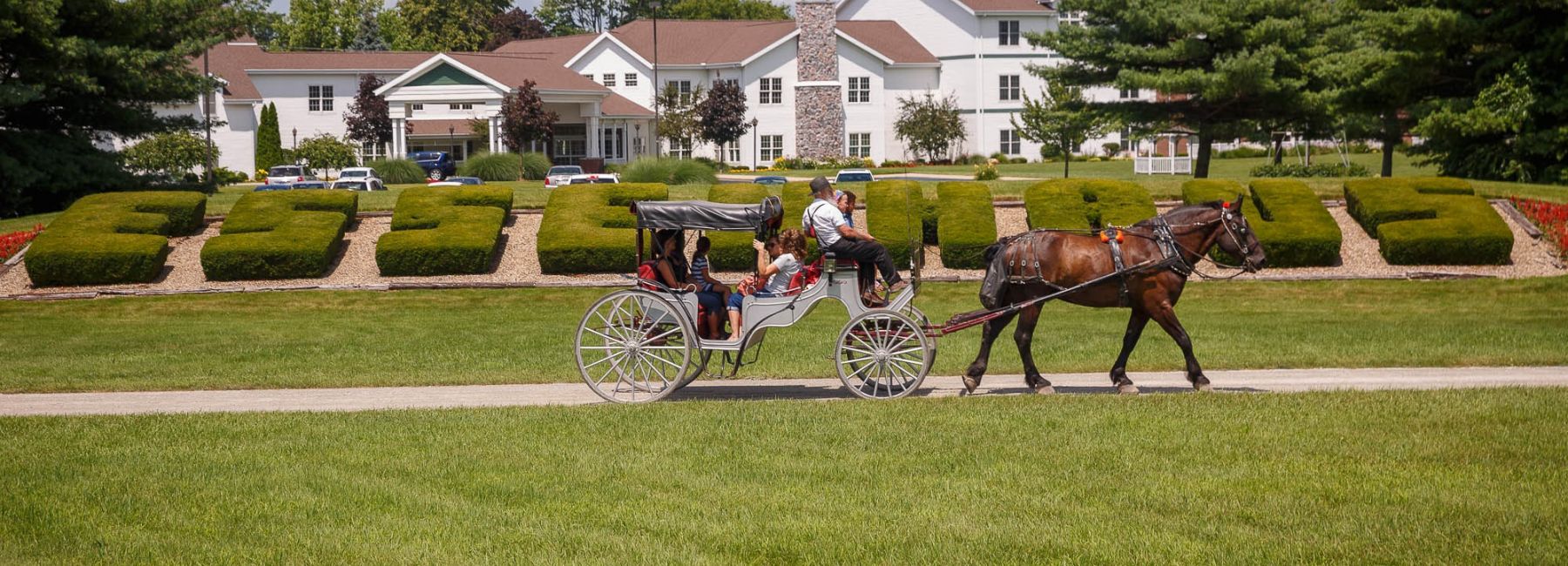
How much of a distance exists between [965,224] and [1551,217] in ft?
35.0

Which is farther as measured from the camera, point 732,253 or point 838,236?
point 732,253

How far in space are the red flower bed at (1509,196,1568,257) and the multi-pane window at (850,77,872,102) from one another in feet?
151

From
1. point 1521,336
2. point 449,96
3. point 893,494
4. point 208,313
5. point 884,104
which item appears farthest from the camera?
point 884,104

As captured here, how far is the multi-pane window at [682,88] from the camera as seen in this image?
233ft

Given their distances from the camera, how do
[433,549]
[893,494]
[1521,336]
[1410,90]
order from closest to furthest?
[433,549]
[893,494]
[1521,336]
[1410,90]

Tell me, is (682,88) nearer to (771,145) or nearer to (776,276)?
(771,145)

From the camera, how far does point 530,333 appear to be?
777 inches

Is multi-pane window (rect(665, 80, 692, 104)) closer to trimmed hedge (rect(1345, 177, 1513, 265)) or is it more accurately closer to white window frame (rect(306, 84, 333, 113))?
white window frame (rect(306, 84, 333, 113))

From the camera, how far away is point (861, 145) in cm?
7256

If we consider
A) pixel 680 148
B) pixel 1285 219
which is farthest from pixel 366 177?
pixel 1285 219

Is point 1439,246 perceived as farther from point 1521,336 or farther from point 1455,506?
point 1455,506

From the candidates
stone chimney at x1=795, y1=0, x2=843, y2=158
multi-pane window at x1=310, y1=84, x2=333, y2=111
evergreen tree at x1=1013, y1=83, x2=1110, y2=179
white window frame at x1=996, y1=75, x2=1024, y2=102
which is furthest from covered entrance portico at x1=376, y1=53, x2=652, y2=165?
evergreen tree at x1=1013, y1=83, x2=1110, y2=179

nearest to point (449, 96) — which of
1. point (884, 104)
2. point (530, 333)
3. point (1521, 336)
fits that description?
point (884, 104)

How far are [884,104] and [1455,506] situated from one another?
6504 centimetres
